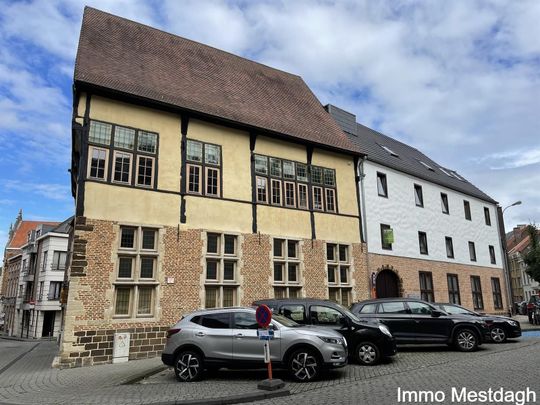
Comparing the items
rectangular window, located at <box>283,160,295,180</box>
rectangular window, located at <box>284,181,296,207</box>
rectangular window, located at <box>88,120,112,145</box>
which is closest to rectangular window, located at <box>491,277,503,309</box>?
rectangular window, located at <box>284,181,296,207</box>

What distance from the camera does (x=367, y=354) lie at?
36.1 ft

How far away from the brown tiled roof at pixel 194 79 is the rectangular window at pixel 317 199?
7.10 ft

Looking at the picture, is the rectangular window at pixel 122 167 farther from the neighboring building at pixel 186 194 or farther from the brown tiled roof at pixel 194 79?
the brown tiled roof at pixel 194 79

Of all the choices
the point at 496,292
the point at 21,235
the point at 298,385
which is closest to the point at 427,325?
the point at 298,385

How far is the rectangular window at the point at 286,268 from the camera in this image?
17.3 meters

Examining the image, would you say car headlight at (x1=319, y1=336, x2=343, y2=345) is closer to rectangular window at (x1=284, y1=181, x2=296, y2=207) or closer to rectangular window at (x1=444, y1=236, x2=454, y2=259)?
rectangular window at (x1=284, y1=181, x2=296, y2=207)

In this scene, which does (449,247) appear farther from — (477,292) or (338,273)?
(338,273)

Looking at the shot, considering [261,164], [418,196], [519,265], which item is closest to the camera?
[261,164]

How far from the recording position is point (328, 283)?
18.5 meters

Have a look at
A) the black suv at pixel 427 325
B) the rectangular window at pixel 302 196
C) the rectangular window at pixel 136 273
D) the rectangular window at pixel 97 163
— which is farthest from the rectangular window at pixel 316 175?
the rectangular window at pixel 97 163

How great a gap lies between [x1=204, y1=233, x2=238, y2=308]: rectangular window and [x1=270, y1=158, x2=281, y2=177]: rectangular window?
347 centimetres

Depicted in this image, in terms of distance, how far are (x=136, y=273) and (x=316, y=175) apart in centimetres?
911

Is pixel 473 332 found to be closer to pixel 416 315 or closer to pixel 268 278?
pixel 416 315

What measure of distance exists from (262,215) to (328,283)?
166 inches
